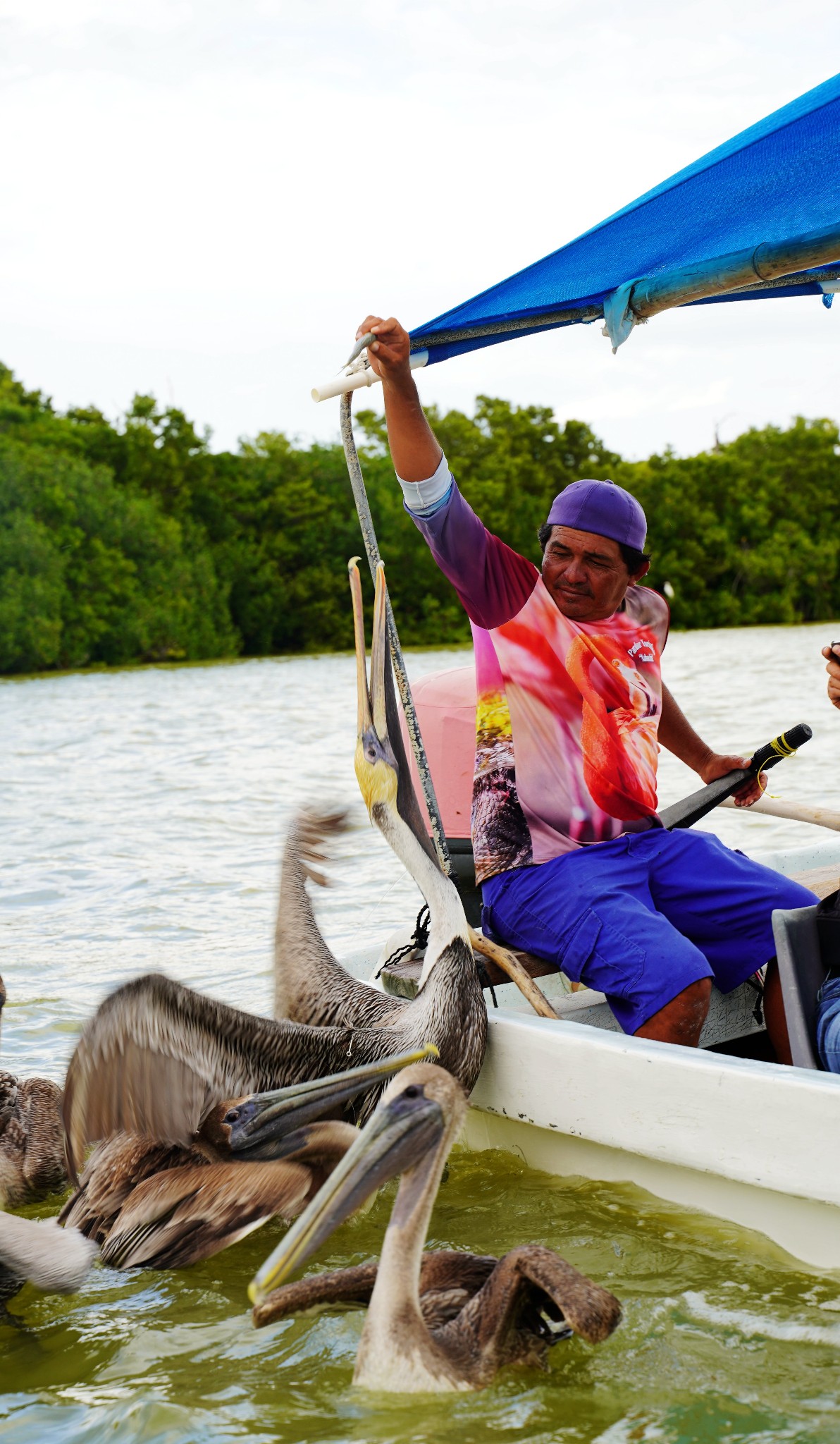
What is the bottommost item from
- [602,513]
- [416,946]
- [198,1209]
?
[198,1209]

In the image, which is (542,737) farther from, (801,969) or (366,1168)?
(366,1168)

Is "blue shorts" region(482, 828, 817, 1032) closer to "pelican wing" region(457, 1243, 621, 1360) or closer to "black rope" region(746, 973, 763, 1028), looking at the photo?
"black rope" region(746, 973, 763, 1028)

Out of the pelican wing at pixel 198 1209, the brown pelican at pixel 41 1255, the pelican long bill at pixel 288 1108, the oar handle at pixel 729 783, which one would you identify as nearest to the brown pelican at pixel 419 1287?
the pelican long bill at pixel 288 1108

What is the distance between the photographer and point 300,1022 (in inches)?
143

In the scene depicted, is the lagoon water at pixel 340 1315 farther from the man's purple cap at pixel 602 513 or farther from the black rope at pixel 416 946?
the man's purple cap at pixel 602 513

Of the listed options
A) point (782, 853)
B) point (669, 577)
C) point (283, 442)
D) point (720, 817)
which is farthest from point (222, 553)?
point (782, 853)

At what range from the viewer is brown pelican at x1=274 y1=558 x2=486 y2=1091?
3.31m

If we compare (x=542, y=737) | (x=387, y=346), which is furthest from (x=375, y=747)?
(x=387, y=346)

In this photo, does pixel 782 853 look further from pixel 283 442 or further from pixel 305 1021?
pixel 283 442

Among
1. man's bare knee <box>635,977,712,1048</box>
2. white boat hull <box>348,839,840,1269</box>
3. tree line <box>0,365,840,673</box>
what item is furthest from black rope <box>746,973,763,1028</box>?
tree line <box>0,365,840,673</box>

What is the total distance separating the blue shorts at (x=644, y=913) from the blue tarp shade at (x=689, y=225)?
1.43m

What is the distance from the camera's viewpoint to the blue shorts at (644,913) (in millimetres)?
3174

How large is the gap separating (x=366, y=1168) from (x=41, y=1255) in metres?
0.86

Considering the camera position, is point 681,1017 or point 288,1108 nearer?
point 288,1108
